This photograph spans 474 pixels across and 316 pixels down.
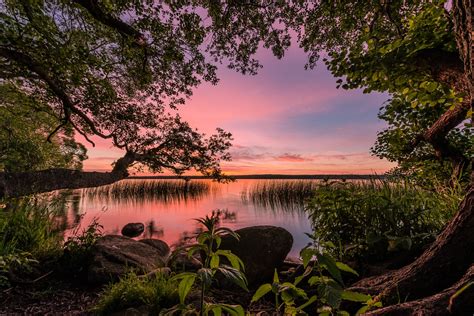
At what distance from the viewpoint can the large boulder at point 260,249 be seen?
15.6 feet

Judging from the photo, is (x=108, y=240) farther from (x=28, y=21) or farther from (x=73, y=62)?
(x=28, y=21)

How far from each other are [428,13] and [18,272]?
8230mm

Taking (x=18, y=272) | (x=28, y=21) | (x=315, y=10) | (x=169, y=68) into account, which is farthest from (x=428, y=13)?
(x=28, y=21)

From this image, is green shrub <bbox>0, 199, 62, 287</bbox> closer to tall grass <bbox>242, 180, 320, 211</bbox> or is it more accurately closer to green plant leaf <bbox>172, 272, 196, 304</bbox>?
green plant leaf <bbox>172, 272, 196, 304</bbox>

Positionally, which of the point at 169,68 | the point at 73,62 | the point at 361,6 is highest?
the point at 361,6

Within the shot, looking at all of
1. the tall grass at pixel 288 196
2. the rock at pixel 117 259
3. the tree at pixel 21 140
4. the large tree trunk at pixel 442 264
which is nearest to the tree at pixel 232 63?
the large tree trunk at pixel 442 264

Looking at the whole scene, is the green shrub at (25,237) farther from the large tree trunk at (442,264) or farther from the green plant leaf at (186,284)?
the large tree trunk at (442,264)

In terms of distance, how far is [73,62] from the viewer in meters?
6.02

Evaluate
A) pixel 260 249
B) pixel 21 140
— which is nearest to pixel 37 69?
pixel 260 249

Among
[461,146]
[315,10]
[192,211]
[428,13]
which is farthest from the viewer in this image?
[192,211]

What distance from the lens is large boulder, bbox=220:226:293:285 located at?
4.75 meters

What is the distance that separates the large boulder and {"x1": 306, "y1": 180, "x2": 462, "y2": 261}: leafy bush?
1046 millimetres

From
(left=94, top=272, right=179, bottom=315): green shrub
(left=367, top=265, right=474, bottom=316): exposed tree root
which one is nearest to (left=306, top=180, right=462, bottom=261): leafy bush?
(left=367, top=265, right=474, bottom=316): exposed tree root

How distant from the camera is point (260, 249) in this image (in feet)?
16.3
